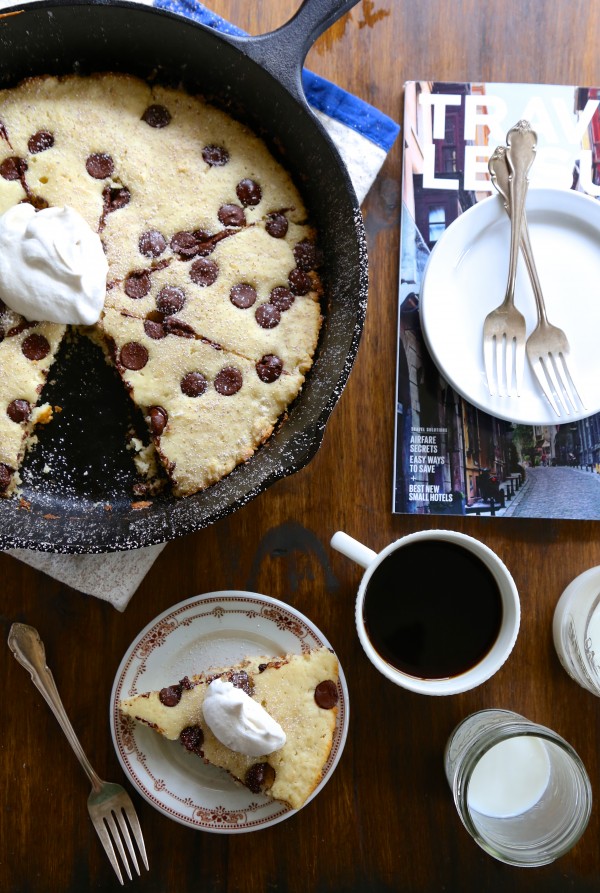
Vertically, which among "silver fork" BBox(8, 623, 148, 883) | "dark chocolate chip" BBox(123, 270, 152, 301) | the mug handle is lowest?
"silver fork" BBox(8, 623, 148, 883)

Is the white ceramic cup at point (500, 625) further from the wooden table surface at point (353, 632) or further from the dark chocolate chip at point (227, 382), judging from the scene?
the dark chocolate chip at point (227, 382)

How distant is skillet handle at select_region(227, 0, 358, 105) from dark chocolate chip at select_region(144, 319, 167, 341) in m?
0.68

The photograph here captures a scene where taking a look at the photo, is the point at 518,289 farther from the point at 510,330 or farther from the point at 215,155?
the point at 215,155

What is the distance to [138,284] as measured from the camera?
193 centimetres

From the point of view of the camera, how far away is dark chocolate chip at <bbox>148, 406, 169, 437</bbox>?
1.92 m

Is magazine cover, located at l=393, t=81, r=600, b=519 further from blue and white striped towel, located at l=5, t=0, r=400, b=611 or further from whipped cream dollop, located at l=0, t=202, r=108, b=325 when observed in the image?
whipped cream dollop, located at l=0, t=202, r=108, b=325

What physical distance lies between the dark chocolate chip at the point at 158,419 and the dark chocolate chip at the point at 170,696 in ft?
2.29

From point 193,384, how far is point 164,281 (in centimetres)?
29

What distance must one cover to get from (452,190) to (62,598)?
1.63 m

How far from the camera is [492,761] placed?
2.03 meters

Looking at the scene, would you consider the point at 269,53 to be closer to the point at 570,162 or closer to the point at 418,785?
the point at 570,162

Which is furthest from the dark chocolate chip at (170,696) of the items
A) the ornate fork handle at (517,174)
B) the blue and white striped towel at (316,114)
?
the ornate fork handle at (517,174)

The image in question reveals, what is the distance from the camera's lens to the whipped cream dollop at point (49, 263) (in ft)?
5.89

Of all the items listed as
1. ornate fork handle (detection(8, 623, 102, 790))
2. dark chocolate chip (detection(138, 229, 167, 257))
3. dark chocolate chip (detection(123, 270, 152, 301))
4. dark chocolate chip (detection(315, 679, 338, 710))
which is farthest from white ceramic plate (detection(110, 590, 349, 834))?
dark chocolate chip (detection(138, 229, 167, 257))
